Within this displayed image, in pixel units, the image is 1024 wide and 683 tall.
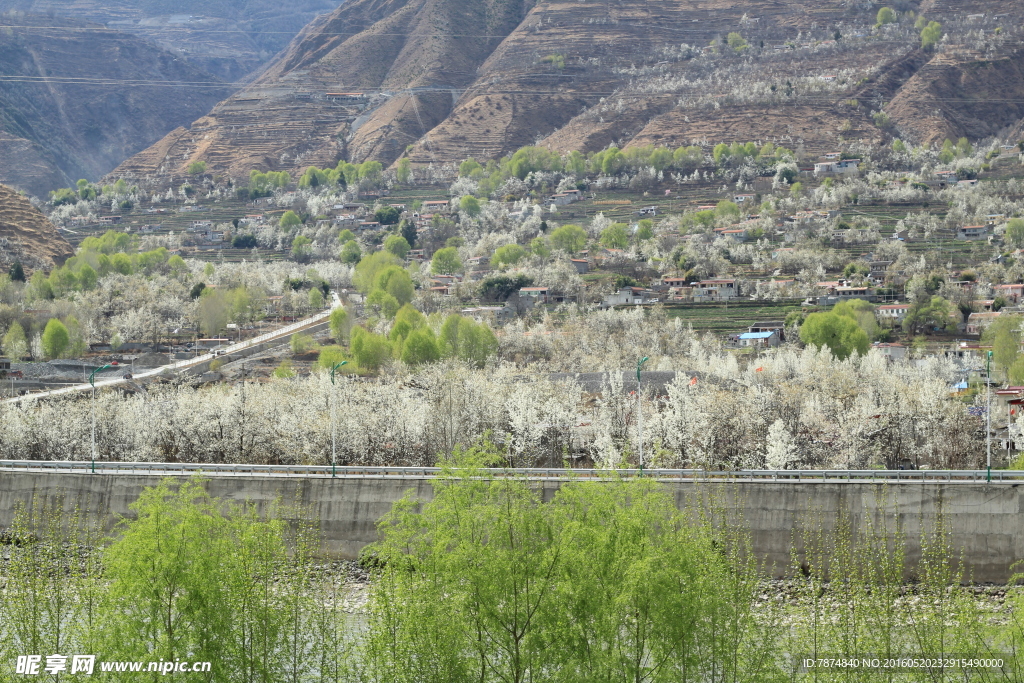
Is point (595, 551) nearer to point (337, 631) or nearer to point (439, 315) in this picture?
point (337, 631)

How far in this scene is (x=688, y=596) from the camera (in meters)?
28.0

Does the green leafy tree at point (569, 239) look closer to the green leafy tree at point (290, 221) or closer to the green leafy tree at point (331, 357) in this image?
the green leafy tree at point (331, 357)

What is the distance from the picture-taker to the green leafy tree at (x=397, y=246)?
151250 millimetres

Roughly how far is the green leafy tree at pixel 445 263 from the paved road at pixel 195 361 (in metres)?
13.1

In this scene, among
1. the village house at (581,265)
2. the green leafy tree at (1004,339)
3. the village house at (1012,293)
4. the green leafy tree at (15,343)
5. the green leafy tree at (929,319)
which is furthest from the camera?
the village house at (581,265)

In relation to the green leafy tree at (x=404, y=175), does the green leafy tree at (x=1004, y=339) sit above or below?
below

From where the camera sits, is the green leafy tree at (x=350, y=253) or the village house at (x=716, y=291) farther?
the green leafy tree at (x=350, y=253)

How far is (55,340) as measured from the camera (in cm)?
10006

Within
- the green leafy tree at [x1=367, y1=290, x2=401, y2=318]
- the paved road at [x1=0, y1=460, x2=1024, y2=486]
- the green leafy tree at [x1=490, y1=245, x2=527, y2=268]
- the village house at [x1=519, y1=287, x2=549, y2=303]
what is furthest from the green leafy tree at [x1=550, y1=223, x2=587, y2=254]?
the paved road at [x1=0, y1=460, x2=1024, y2=486]

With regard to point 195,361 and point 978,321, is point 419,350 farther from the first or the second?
point 978,321

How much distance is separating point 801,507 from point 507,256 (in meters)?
92.6

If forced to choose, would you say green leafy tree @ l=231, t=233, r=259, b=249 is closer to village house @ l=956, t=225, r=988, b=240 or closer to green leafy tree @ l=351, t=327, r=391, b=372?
green leafy tree @ l=351, t=327, r=391, b=372

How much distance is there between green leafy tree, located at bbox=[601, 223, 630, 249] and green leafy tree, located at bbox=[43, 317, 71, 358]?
6015 centimetres

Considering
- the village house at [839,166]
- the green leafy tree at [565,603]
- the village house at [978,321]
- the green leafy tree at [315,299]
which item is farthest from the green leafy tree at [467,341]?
the village house at [839,166]
